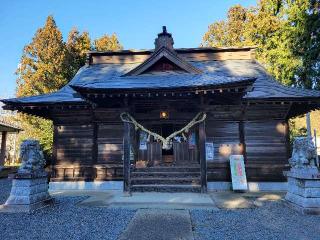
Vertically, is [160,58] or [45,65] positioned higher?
[45,65]

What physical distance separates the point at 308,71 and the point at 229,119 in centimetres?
937

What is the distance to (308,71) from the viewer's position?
1664cm

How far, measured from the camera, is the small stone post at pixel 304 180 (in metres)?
6.83

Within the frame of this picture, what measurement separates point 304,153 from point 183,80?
5120 mm

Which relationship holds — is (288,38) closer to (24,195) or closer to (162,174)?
(162,174)

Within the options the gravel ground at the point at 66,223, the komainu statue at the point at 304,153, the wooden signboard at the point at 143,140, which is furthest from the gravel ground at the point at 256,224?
the wooden signboard at the point at 143,140

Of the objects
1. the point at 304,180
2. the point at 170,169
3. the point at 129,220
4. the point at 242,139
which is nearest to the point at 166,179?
the point at 170,169

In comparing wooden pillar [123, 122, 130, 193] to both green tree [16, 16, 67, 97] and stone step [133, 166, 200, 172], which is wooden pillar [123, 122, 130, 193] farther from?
green tree [16, 16, 67, 97]

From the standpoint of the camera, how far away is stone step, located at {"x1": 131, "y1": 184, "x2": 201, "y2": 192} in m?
9.78

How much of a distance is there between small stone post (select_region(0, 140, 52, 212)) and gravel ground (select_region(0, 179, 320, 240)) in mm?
319

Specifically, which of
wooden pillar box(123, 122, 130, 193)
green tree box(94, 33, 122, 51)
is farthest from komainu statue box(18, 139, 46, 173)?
green tree box(94, 33, 122, 51)

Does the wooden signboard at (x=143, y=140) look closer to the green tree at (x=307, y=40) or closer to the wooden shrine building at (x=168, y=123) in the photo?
the wooden shrine building at (x=168, y=123)

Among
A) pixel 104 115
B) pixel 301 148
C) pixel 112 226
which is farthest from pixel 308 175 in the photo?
pixel 104 115

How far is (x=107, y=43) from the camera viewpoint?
92.8 feet
